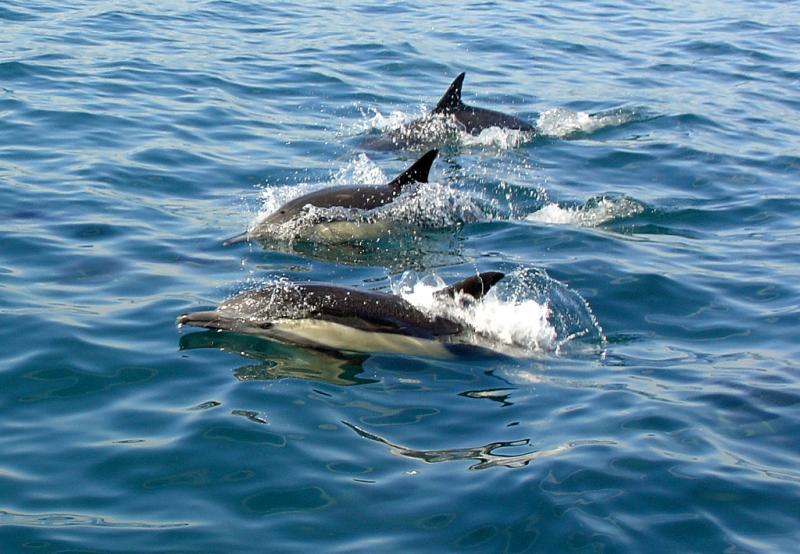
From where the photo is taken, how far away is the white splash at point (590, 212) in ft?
41.5

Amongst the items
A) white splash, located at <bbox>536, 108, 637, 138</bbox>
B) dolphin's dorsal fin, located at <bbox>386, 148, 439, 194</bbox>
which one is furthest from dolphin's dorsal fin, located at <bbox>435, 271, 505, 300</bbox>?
white splash, located at <bbox>536, 108, 637, 138</bbox>

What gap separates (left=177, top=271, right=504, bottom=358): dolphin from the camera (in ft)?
28.8

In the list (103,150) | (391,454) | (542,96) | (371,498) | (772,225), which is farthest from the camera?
(542,96)

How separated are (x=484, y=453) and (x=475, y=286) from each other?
205 cm

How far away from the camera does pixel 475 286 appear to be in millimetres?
9000

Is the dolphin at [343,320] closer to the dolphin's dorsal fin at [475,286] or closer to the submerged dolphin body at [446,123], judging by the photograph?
the dolphin's dorsal fin at [475,286]

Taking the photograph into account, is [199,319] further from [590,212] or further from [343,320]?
[590,212]

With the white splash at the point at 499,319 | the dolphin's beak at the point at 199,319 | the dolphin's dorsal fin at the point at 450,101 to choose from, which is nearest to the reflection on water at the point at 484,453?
the white splash at the point at 499,319

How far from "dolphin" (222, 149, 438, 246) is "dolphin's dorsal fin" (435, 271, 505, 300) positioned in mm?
2893

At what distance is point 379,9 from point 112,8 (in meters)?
6.22

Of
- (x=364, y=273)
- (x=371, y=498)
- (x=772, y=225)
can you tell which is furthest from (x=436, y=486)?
(x=772, y=225)

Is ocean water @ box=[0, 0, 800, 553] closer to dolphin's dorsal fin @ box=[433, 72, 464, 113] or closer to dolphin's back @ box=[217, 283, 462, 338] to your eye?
dolphin's back @ box=[217, 283, 462, 338]

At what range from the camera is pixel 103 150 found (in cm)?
1417

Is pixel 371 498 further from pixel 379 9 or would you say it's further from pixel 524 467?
pixel 379 9
